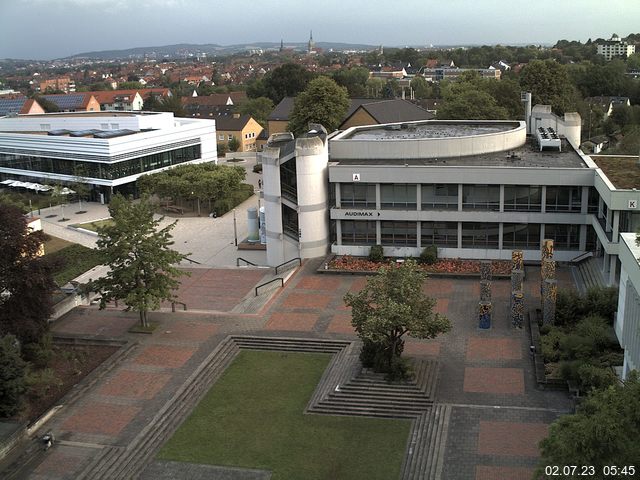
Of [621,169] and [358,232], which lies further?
[358,232]

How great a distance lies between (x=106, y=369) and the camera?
2850 cm

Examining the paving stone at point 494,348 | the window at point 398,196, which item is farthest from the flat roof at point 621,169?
the paving stone at point 494,348

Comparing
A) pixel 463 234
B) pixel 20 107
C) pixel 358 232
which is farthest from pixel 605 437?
pixel 20 107

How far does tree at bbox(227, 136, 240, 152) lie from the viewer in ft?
308

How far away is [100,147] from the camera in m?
64.5

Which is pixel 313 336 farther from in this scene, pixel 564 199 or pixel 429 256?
pixel 564 199

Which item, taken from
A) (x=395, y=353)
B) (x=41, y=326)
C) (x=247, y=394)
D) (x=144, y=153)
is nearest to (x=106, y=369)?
(x=41, y=326)

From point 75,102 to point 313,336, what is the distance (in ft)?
379

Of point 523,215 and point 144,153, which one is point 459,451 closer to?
point 523,215

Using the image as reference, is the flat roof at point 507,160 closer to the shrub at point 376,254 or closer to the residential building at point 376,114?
the shrub at point 376,254

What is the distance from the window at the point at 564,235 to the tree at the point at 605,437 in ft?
82.5

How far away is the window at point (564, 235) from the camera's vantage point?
126 feet

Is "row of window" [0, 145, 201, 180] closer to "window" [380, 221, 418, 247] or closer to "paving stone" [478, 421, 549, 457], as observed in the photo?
"window" [380, 221, 418, 247]

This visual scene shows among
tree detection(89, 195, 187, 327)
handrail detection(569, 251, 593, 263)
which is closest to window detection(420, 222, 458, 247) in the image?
handrail detection(569, 251, 593, 263)
